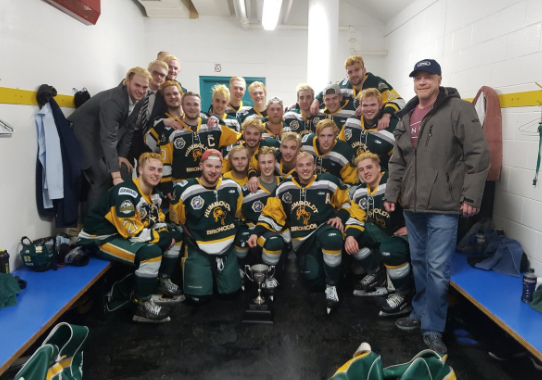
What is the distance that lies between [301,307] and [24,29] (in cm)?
264

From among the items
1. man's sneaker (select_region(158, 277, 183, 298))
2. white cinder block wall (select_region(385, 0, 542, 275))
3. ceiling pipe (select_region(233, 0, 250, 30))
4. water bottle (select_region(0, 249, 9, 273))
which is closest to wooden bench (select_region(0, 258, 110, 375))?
water bottle (select_region(0, 249, 9, 273))

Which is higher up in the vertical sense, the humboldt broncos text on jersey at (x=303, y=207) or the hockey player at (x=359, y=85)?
the hockey player at (x=359, y=85)

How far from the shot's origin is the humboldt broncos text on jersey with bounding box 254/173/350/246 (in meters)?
2.83

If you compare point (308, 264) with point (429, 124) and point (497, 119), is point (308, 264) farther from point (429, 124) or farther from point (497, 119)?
point (497, 119)

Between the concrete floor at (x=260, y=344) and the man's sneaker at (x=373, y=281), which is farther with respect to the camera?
the man's sneaker at (x=373, y=281)

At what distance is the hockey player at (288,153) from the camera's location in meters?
3.00

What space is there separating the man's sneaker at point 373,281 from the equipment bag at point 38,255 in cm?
217

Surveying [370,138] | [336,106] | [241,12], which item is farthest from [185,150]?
[241,12]

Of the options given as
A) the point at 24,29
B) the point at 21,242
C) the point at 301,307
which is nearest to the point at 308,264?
the point at 301,307

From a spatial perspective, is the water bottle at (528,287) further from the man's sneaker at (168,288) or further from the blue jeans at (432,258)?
the man's sneaker at (168,288)

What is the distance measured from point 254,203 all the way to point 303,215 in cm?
43

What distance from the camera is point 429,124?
2.03 meters

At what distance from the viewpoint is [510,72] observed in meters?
2.50

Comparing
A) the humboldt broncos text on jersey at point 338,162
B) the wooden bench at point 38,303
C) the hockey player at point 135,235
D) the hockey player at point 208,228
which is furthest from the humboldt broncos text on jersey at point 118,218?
the humboldt broncos text on jersey at point 338,162
